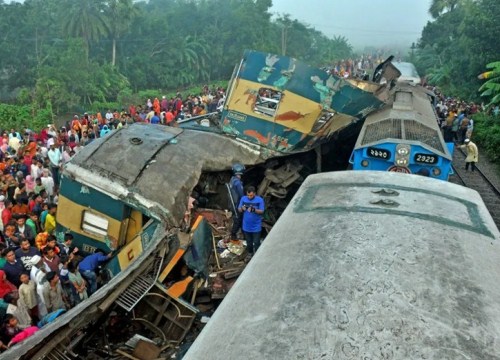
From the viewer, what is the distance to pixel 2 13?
3472cm

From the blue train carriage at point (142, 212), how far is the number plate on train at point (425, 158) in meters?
3.81

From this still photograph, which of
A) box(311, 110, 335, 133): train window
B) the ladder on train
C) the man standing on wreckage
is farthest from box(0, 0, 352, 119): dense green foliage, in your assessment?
the ladder on train

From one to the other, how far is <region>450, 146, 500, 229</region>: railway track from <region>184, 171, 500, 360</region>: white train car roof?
26.8 ft

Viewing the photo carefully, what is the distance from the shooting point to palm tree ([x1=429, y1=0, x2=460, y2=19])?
164 ft

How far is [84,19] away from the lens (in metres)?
36.5

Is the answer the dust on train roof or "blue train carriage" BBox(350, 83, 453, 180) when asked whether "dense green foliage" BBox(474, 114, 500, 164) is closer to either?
"blue train carriage" BBox(350, 83, 453, 180)

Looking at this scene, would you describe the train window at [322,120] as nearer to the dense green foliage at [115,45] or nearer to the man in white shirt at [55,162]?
the man in white shirt at [55,162]

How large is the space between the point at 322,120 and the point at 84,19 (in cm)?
3141

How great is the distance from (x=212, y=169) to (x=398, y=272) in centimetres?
650

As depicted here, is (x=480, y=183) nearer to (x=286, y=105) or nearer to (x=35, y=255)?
(x=286, y=105)

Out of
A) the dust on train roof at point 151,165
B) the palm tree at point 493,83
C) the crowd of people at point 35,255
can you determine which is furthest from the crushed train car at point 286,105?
the palm tree at point 493,83

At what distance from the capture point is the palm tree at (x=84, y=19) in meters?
36.5

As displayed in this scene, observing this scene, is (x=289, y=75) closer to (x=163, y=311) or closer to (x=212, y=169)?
(x=212, y=169)

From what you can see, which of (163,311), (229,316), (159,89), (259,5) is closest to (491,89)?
(163,311)
